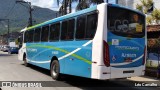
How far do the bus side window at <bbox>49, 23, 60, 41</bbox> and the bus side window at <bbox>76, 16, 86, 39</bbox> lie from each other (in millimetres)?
Result: 2199

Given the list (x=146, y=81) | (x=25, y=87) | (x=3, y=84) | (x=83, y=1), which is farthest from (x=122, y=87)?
(x=83, y=1)

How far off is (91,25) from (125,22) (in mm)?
1220

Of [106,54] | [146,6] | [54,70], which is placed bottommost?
[54,70]

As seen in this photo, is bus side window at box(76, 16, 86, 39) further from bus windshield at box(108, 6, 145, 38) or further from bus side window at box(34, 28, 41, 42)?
bus side window at box(34, 28, 41, 42)

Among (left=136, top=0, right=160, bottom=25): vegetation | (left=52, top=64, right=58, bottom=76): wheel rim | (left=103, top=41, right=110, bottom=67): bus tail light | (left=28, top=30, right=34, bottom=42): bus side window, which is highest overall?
(left=136, top=0, right=160, bottom=25): vegetation

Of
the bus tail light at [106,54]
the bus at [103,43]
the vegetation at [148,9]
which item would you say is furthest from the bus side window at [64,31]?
the vegetation at [148,9]

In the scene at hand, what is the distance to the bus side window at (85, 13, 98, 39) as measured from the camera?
10344 mm

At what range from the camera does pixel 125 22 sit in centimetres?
1071

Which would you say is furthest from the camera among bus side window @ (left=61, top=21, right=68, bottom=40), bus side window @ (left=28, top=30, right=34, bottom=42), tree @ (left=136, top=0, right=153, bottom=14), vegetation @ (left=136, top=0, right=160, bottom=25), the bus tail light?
tree @ (left=136, top=0, right=153, bottom=14)

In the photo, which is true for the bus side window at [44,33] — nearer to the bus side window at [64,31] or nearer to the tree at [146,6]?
the bus side window at [64,31]

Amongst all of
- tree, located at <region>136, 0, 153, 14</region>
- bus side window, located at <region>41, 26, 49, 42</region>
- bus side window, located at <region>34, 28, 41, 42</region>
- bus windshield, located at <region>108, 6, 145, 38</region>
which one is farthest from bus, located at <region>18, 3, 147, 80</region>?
tree, located at <region>136, 0, 153, 14</region>

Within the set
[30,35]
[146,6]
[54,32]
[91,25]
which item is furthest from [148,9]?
[91,25]

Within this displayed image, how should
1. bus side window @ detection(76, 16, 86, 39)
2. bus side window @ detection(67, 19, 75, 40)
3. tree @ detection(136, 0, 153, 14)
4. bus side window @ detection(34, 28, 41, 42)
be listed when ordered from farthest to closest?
tree @ detection(136, 0, 153, 14)
bus side window @ detection(34, 28, 41, 42)
bus side window @ detection(67, 19, 75, 40)
bus side window @ detection(76, 16, 86, 39)

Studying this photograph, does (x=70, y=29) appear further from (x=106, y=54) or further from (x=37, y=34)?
(x=37, y=34)
